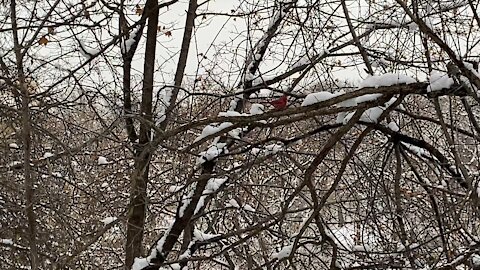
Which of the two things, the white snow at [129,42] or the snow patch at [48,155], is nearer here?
the snow patch at [48,155]

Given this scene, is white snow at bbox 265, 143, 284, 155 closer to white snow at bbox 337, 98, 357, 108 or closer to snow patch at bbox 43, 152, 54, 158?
white snow at bbox 337, 98, 357, 108

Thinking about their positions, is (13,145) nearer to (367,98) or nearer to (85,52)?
(85,52)

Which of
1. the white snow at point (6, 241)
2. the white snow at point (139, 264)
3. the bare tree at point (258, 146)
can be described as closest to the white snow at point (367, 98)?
the bare tree at point (258, 146)

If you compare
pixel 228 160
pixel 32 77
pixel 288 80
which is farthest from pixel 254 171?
pixel 32 77

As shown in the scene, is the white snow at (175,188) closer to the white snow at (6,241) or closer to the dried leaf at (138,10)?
the white snow at (6,241)

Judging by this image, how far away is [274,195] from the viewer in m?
6.18

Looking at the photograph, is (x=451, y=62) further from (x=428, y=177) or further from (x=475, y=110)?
(x=428, y=177)

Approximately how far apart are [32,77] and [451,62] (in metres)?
3.27

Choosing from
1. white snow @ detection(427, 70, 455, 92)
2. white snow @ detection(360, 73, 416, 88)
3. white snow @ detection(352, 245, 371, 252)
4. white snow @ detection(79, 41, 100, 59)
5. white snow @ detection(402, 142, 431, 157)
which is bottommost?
white snow @ detection(352, 245, 371, 252)

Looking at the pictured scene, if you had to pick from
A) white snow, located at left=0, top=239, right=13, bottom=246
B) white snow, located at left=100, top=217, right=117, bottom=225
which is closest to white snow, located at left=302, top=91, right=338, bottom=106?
white snow, located at left=100, top=217, right=117, bottom=225

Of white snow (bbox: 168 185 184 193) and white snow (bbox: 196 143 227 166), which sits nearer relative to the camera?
white snow (bbox: 168 185 184 193)

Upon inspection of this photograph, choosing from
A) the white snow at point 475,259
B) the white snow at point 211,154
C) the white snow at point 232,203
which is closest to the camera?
the white snow at point 475,259

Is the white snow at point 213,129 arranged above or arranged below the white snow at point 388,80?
above

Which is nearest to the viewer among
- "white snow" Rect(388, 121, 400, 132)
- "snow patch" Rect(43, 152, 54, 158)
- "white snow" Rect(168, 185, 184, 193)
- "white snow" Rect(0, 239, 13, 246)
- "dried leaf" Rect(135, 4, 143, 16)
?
"white snow" Rect(388, 121, 400, 132)
